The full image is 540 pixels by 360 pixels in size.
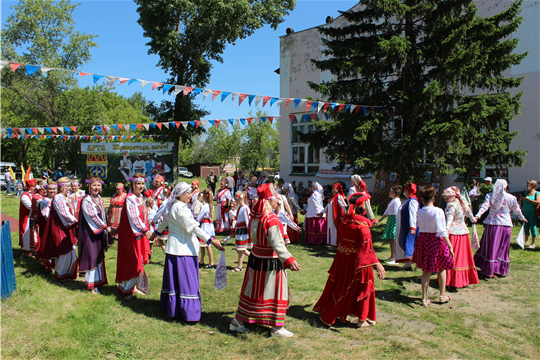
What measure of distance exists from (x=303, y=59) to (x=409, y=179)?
39.6ft

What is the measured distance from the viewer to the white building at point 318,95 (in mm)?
13148

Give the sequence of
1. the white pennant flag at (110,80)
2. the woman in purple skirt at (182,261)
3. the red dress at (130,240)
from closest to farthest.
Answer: the woman in purple skirt at (182,261)
the red dress at (130,240)
the white pennant flag at (110,80)

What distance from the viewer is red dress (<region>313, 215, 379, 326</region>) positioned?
470 centimetres

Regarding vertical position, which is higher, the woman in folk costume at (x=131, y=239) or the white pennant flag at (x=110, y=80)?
the white pennant flag at (x=110, y=80)

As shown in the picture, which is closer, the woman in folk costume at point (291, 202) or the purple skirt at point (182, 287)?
the purple skirt at point (182, 287)

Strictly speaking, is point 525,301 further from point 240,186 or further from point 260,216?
point 240,186

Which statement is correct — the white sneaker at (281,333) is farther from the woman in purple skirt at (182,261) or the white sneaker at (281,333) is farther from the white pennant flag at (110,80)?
the white pennant flag at (110,80)

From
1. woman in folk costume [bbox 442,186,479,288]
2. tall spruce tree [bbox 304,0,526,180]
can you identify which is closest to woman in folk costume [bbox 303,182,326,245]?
tall spruce tree [bbox 304,0,526,180]

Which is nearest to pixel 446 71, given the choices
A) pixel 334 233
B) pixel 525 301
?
pixel 334 233

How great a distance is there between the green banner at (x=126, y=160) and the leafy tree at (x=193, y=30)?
0.78m

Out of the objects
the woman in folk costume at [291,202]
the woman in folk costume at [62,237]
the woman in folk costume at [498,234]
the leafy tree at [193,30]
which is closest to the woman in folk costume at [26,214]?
the woman in folk costume at [62,237]

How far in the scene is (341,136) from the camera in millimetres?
10273

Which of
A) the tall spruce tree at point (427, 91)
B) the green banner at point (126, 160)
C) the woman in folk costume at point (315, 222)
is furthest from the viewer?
A: the green banner at point (126, 160)

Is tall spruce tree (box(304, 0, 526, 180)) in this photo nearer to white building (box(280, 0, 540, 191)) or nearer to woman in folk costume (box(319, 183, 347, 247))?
woman in folk costume (box(319, 183, 347, 247))
